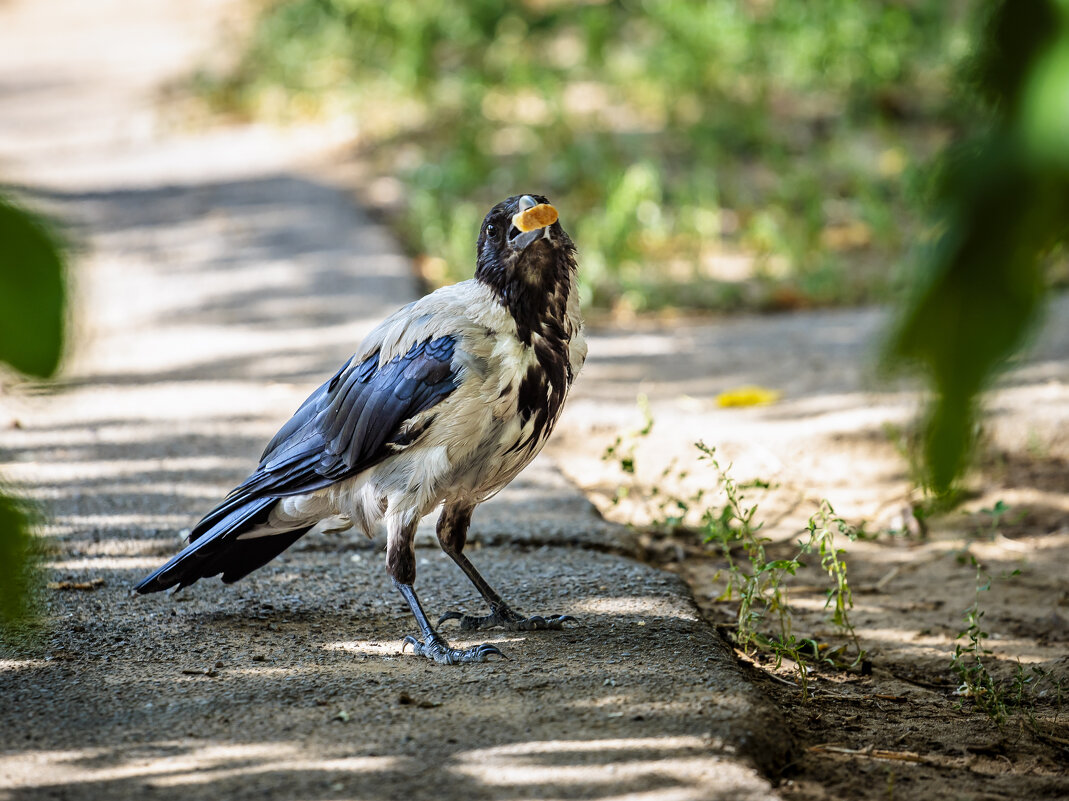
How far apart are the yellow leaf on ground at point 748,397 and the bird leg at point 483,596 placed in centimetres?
199

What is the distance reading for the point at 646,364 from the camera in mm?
5461

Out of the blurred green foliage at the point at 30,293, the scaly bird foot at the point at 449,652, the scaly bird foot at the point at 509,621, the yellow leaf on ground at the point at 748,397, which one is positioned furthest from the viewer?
the yellow leaf on ground at the point at 748,397

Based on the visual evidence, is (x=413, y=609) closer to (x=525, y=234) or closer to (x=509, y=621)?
(x=509, y=621)

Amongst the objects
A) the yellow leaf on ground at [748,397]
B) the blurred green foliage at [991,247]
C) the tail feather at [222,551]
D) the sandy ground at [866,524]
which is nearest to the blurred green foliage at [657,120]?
the sandy ground at [866,524]

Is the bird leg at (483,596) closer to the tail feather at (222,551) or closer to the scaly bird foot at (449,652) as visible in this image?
the scaly bird foot at (449,652)

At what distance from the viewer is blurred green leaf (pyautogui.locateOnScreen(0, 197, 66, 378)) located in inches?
27.1

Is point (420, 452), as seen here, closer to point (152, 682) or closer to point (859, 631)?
point (152, 682)

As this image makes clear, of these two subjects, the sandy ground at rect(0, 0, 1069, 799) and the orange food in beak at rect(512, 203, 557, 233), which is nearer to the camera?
the sandy ground at rect(0, 0, 1069, 799)

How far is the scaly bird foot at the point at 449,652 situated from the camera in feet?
8.90

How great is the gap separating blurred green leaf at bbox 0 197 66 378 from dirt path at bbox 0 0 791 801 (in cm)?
1

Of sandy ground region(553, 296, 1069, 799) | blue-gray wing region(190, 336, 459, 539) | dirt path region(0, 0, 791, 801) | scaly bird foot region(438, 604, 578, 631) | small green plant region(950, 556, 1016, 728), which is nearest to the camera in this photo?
dirt path region(0, 0, 791, 801)

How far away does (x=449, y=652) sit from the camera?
273 cm

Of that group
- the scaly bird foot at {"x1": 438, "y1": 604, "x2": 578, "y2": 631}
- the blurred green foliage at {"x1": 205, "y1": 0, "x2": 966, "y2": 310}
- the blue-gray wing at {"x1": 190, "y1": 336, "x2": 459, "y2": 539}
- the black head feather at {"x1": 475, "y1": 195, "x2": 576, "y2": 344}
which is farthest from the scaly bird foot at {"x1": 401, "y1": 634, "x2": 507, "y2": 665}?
the blurred green foliage at {"x1": 205, "y1": 0, "x2": 966, "y2": 310}

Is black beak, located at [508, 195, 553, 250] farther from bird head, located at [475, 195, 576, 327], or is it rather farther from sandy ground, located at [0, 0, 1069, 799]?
sandy ground, located at [0, 0, 1069, 799]
